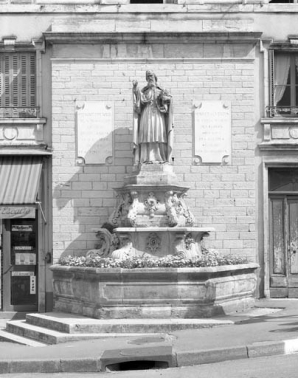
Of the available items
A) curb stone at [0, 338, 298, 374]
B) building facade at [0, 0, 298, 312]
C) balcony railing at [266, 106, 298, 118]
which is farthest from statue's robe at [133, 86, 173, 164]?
curb stone at [0, 338, 298, 374]

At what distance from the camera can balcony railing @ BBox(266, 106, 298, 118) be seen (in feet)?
57.4

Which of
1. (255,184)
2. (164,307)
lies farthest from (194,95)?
(164,307)

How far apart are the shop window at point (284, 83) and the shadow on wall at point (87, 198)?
137 inches

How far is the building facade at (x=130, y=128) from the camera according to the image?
17125 mm

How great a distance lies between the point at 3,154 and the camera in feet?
56.4

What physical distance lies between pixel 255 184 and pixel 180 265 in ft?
12.5

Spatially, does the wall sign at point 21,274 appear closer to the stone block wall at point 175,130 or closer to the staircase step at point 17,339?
the stone block wall at point 175,130

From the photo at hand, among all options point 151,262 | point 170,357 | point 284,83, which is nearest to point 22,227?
point 151,262

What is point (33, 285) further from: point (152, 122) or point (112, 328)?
point (152, 122)

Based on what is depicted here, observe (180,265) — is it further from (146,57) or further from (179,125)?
(146,57)

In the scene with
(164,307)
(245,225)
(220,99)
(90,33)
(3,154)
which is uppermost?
(90,33)

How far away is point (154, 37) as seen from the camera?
56.3ft

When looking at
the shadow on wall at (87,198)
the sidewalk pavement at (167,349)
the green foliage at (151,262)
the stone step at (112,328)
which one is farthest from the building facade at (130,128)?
the sidewalk pavement at (167,349)

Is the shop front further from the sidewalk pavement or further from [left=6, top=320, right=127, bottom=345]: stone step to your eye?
the sidewalk pavement
